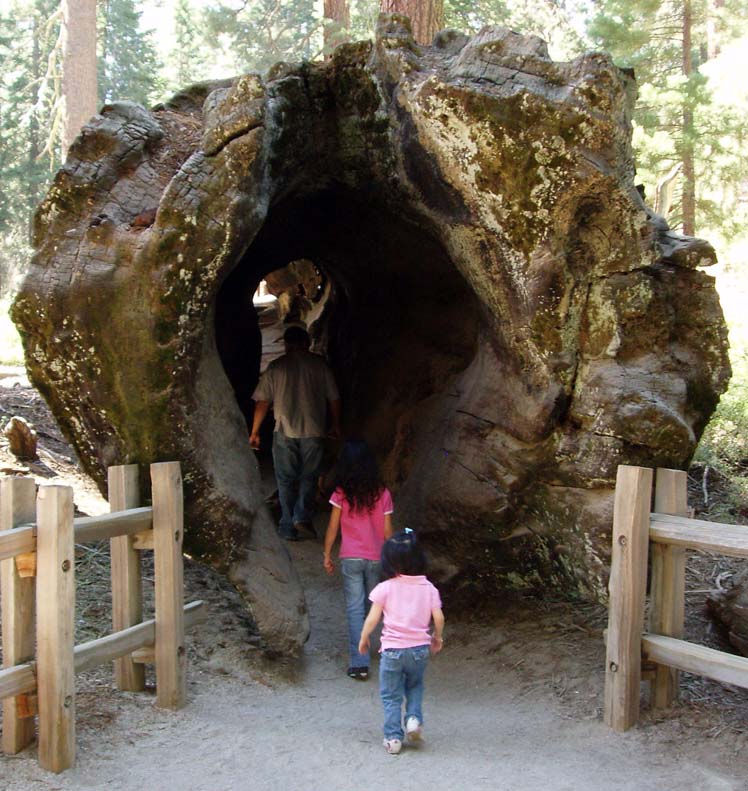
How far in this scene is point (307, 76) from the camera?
595 cm

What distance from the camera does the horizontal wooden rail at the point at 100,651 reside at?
3.56 metres

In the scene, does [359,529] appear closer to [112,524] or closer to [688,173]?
[112,524]

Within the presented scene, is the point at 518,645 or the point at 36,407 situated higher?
the point at 36,407

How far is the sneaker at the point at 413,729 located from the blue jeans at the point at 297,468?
3.48m

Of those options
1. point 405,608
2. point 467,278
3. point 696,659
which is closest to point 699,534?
point 696,659

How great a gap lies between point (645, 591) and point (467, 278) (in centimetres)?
255

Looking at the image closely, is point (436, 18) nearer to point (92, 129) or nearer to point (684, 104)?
point (92, 129)

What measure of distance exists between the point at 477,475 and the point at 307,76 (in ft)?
9.97

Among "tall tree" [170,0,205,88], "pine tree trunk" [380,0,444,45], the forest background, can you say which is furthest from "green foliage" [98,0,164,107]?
"pine tree trunk" [380,0,444,45]

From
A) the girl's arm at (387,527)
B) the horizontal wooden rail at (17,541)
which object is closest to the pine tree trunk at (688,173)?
the girl's arm at (387,527)

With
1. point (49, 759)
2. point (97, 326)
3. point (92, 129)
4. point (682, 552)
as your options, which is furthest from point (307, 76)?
point (49, 759)

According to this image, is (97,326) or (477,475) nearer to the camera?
(97,326)

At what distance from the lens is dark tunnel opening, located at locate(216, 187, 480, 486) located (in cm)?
754

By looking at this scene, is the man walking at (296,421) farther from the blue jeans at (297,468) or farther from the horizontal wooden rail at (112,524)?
the horizontal wooden rail at (112,524)
